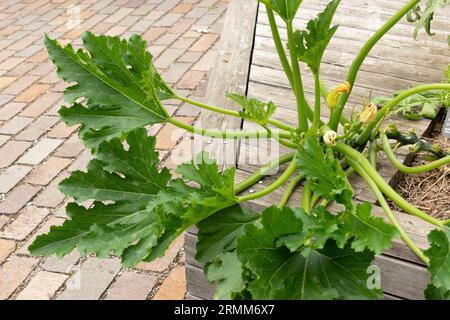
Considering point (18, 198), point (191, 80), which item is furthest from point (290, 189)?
Result: point (191, 80)

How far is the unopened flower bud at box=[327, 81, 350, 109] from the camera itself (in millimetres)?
1527

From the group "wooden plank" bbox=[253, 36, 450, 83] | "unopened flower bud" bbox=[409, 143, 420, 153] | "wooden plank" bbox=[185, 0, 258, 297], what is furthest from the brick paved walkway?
"unopened flower bud" bbox=[409, 143, 420, 153]

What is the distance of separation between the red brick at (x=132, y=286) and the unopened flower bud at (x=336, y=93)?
123cm

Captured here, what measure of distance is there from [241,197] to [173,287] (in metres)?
1.15

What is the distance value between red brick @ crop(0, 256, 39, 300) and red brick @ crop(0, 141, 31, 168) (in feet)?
2.53

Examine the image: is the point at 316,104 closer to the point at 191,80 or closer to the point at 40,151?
the point at 40,151

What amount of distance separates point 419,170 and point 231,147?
525mm

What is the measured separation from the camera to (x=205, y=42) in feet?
14.5

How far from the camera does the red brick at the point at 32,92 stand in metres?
3.90

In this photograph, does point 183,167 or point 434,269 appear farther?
point 183,167

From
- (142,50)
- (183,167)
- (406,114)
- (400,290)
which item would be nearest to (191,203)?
(183,167)

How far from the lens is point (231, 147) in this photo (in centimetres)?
180

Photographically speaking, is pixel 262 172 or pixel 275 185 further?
pixel 262 172
